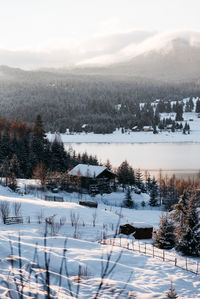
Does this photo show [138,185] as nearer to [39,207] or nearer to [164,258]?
[39,207]

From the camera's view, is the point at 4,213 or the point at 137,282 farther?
the point at 4,213

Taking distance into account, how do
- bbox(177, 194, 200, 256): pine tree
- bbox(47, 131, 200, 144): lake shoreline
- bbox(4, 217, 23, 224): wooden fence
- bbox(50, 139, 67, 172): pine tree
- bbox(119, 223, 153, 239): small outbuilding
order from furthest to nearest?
1. bbox(47, 131, 200, 144): lake shoreline
2. bbox(50, 139, 67, 172): pine tree
3. bbox(119, 223, 153, 239): small outbuilding
4. bbox(4, 217, 23, 224): wooden fence
5. bbox(177, 194, 200, 256): pine tree

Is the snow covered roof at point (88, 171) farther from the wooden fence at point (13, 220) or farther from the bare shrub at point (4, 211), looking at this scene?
the wooden fence at point (13, 220)

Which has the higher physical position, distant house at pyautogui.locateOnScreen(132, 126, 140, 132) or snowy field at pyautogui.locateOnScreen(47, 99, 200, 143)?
distant house at pyautogui.locateOnScreen(132, 126, 140, 132)

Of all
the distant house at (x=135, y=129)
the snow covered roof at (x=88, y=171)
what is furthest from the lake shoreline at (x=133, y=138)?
the snow covered roof at (x=88, y=171)

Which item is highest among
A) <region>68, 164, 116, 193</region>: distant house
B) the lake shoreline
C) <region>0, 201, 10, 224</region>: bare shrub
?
the lake shoreline

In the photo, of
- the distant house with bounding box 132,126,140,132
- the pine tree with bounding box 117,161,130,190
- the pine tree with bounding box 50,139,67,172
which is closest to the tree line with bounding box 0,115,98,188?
the pine tree with bounding box 50,139,67,172

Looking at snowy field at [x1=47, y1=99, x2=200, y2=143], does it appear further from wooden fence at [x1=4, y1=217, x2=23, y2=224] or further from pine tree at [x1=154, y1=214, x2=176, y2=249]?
pine tree at [x1=154, y1=214, x2=176, y2=249]

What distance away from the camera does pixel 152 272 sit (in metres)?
14.1

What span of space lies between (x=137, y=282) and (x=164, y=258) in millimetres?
5054

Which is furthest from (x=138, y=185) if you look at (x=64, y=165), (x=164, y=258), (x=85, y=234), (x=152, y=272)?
(x=152, y=272)

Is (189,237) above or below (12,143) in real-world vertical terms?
below

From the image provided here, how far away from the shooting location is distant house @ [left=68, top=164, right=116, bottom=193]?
142 ft

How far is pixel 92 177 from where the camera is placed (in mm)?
43031
